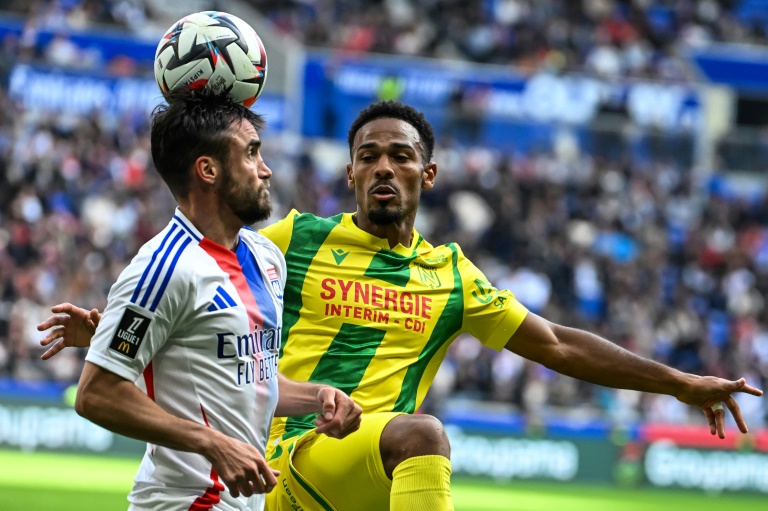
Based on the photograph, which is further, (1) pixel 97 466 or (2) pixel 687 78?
(2) pixel 687 78

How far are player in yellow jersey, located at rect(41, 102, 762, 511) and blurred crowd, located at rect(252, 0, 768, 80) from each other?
18238 mm

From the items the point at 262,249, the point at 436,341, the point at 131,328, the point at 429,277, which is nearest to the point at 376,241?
the point at 429,277

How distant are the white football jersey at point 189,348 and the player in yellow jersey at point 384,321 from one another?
104 centimetres

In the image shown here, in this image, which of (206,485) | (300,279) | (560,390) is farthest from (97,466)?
(206,485)

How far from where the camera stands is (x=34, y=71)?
19250 millimetres

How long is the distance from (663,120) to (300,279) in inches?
752

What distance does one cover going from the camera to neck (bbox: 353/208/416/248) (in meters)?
5.62

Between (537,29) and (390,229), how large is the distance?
20.9 m

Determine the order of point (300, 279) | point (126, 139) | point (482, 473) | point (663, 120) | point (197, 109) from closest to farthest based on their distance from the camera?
point (197, 109) → point (300, 279) → point (482, 473) → point (126, 139) → point (663, 120)

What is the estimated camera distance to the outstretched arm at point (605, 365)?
5551mm

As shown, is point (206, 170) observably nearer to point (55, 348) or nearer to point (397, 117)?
point (55, 348)

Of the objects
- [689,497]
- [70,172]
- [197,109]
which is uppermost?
[70,172]

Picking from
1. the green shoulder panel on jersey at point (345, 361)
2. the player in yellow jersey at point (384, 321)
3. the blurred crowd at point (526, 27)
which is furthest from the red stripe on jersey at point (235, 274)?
the blurred crowd at point (526, 27)

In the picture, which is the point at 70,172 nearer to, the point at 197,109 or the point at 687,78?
the point at 687,78
